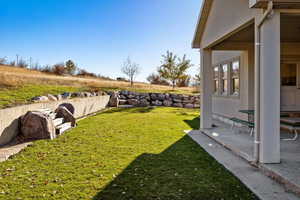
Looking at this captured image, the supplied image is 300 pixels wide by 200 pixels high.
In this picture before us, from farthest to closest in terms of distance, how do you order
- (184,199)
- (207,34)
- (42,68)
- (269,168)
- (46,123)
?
(42,68)
(207,34)
(46,123)
(269,168)
(184,199)

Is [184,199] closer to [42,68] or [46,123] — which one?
[46,123]

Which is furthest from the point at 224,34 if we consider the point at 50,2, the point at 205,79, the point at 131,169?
the point at 50,2

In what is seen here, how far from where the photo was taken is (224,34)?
209 inches

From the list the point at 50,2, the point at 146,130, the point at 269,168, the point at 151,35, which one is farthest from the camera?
the point at 151,35

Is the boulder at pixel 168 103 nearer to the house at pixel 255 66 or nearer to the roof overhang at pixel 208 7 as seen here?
the house at pixel 255 66

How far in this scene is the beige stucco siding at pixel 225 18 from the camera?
170 inches

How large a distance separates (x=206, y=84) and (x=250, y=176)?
390 centimetres

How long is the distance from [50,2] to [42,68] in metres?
17.7

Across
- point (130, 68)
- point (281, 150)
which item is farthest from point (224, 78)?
point (130, 68)

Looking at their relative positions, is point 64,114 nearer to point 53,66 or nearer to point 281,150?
point 281,150

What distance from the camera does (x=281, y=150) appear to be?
4.61 meters

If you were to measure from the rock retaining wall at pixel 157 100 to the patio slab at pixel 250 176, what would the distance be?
11.1 metres

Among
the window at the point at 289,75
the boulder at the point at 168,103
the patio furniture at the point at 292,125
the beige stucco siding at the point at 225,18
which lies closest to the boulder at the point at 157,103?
the boulder at the point at 168,103

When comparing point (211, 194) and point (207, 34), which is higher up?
point (207, 34)
